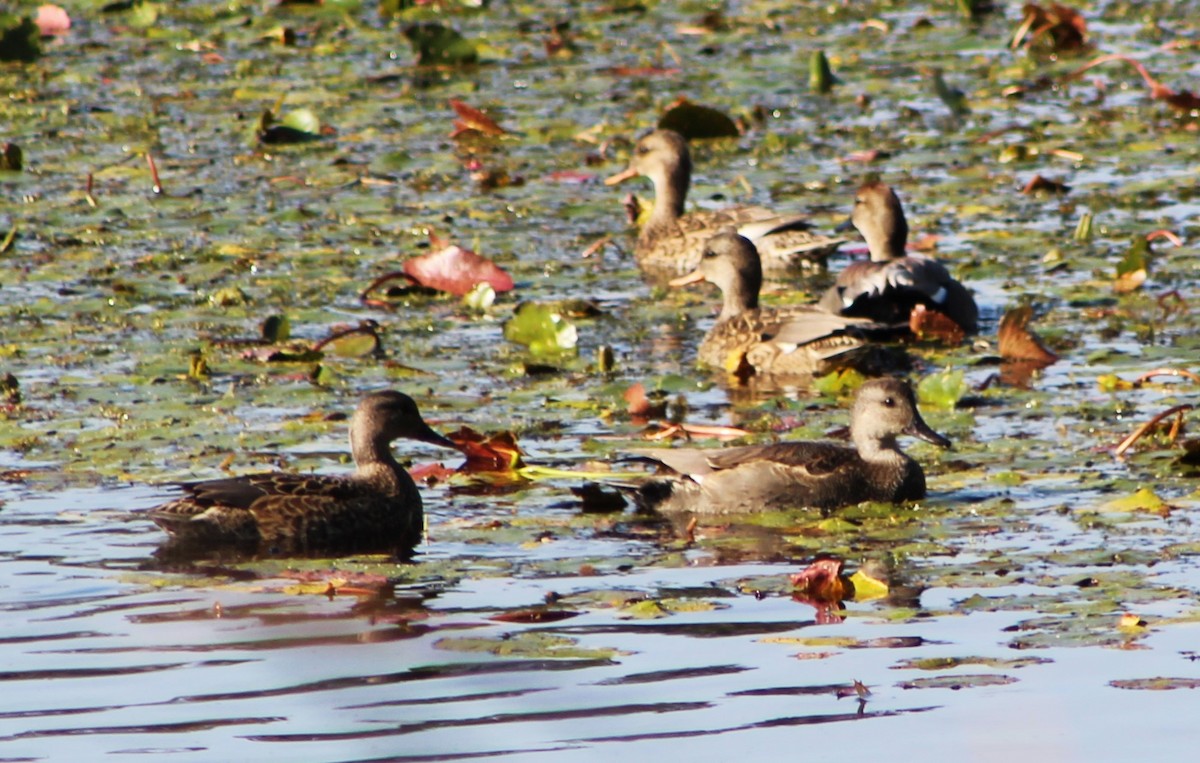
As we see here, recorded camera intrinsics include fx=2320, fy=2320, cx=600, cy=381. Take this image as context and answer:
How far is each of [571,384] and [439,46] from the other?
9.78 metres

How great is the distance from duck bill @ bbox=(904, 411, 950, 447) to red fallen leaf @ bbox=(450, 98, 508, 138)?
8.31 meters

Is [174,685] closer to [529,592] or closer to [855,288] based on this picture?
[529,592]

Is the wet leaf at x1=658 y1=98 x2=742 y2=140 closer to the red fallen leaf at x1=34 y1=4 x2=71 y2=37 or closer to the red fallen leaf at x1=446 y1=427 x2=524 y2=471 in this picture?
the red fallen leaf at x1=34 y1=4 x2=71 y2=37

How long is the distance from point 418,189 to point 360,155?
4.13 feet

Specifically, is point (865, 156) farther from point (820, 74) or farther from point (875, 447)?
point (875, 447)

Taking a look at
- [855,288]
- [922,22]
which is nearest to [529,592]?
[855,288]

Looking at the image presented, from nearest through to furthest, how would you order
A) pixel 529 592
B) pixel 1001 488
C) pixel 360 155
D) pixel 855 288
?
pixel 529 592
pixel 1001 488
pixel 855 288
pixel 360 155

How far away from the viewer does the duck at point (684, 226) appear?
14430 millimetres

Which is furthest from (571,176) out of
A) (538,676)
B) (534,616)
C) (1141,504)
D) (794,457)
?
(538,676)

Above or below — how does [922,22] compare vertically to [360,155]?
above

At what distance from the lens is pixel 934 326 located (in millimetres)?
12250

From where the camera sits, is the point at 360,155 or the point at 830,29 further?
the point at 830,29

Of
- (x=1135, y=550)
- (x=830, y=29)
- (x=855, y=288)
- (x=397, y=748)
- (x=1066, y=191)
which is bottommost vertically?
(x=397, y=748)

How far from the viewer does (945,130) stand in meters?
17.8
